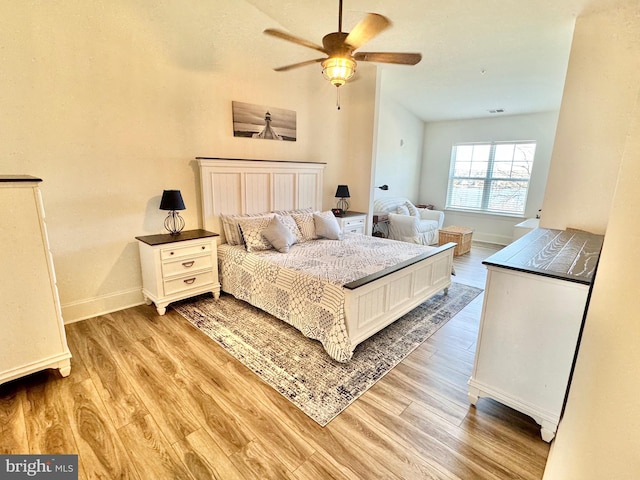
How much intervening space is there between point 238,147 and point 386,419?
328cm

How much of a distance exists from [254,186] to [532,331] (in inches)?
127

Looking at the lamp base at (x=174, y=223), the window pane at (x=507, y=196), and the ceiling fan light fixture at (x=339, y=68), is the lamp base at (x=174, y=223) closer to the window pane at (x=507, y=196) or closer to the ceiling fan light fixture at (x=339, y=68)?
the ceiling fan light fixture at (x=339, y=68)

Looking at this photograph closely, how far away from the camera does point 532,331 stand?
1.65 meters

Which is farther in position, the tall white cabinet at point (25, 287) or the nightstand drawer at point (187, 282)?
the nightstand drawer at point (187, 282)

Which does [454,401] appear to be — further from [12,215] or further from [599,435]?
[12,215]

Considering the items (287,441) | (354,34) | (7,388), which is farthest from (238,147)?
(287,441)

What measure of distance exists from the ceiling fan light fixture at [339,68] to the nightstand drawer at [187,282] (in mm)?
2297

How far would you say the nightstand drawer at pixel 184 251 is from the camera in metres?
2.97

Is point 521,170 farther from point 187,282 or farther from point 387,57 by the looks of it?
point 187,282

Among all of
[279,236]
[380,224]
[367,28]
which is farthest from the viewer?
[380,224]

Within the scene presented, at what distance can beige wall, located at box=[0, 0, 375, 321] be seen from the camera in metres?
2.46

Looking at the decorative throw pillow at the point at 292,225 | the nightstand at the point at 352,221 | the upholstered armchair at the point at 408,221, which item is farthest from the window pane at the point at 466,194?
the decorative throw pillow at the point at 292,225

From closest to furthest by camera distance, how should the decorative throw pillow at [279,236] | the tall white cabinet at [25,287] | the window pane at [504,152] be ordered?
the tall white cabinet at [25,287] < the decorative throw pillow at [279,236] < the window pane at [504,152]

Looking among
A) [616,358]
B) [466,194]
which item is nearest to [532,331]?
[616,358]
